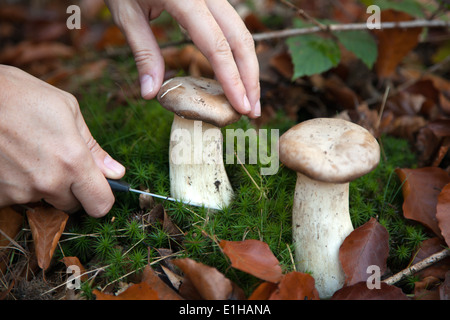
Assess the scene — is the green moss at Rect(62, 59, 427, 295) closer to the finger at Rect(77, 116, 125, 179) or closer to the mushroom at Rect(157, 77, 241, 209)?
the mushroom at Rect(157, 77, 241, 209)

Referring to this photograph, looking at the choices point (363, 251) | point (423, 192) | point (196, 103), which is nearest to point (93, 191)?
point (196, 103)

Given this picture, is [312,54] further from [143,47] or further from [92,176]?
[92,176]

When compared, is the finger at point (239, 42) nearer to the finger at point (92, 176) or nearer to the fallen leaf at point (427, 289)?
the finger at point (92, 176)

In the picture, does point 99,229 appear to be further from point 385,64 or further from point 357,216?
point 385,64

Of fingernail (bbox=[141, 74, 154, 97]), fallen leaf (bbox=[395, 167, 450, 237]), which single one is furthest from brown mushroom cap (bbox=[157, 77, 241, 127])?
fallen leaf (bbox=[395, 167, 450, 237])

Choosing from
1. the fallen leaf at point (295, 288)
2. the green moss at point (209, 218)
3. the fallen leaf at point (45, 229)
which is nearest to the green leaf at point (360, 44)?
the green moss at point (209, 218)

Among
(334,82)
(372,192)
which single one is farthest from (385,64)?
(372,192)
